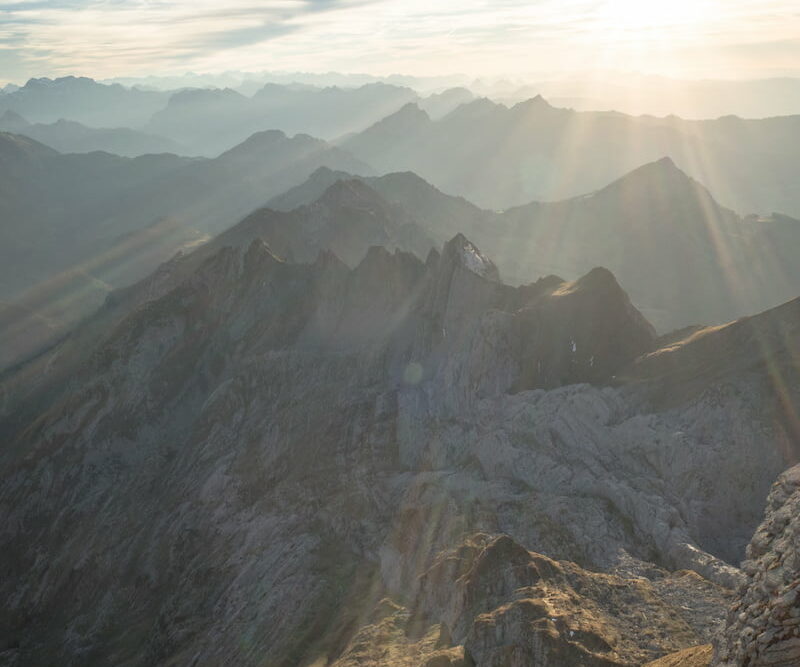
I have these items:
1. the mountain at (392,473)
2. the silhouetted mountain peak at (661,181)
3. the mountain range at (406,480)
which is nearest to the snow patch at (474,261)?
the mountain range at (406,480)

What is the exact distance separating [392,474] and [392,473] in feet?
0.45

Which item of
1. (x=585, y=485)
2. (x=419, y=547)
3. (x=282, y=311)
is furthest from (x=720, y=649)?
(x=282, y=311)

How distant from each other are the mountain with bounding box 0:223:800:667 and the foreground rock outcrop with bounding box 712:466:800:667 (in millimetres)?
10635

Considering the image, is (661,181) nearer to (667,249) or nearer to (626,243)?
(626,243)

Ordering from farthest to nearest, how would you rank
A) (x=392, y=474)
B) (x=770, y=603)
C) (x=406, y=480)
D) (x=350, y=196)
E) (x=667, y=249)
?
(x=667, y=249) < (x=350, y=196) < (x=392, y=474) < (x=406, y=480) < (x=770, y=603)

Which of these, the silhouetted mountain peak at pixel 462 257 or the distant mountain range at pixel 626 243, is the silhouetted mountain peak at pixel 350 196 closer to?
the distant mountain range at pixel 626 243

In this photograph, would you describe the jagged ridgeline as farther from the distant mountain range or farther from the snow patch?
the distant mountain range

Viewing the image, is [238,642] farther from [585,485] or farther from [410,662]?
[585,485]

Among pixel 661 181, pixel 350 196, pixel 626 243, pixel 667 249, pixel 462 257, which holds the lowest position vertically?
pixel 626 243

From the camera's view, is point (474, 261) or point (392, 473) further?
point (474, 261)

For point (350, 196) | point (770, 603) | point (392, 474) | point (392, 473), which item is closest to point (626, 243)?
point (350, 196)

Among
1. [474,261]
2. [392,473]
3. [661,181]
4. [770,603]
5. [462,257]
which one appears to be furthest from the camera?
[661,181]

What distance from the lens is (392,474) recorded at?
54406mm

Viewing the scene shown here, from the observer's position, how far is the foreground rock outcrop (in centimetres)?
1571
